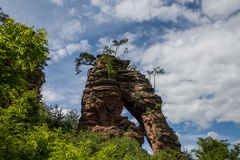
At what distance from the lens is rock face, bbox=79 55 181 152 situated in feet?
242

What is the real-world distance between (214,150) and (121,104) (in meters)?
21.5

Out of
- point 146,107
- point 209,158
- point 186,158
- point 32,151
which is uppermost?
point 146,107

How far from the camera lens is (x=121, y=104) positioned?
77.2 m

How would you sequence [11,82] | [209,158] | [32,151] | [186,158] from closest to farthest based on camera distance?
1. [11,82]
2. [32,151]
3. [209,158]
4. [186,158]

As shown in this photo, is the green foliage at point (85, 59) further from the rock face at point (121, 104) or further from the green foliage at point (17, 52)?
the green foliage at point (17, 52)

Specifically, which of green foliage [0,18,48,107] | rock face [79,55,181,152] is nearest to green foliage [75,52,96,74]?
rock face [79,55,181,152]

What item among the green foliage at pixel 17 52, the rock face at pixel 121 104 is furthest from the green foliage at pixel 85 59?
the green foliage at pixel 17 52

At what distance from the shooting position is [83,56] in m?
84.2

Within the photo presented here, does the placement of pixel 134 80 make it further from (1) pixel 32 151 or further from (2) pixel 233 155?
(1) pixel 32 151

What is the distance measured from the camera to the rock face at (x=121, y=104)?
73875 mm

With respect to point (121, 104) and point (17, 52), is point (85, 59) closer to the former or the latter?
point (121, 104)

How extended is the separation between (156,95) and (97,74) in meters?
13.7

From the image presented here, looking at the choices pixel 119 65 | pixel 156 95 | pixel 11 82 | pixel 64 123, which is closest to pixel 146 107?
pixel 156 95

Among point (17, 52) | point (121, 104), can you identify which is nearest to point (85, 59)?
point (121, 104)
